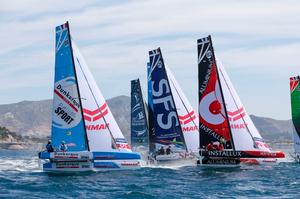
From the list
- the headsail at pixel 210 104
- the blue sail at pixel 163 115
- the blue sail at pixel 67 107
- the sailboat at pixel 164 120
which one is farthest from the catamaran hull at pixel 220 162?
the blue sail at pixel 67 107

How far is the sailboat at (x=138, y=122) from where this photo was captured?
2094 inches

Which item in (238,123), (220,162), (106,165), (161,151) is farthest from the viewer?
(161,151)

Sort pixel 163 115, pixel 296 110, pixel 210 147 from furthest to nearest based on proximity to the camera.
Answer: pixel 296 110, pixel 163 115, pixel 210 147

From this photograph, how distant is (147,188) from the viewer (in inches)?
982

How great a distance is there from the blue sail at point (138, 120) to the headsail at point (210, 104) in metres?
16.9

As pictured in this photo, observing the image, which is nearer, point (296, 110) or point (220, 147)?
point (220, 147)

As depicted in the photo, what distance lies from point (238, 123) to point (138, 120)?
58.1ft

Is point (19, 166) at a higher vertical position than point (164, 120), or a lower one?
lower

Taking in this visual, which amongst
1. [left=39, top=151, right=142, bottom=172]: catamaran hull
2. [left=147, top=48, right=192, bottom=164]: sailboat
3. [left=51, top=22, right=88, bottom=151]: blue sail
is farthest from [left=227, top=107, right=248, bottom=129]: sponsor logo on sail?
[left=51, top=22, right=88, bottom=151]: blue sail

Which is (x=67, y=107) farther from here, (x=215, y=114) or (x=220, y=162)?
(x=220, y=162)

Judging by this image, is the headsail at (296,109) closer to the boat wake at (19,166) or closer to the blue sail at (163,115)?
the blue sail at (163,115)

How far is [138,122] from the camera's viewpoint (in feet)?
176

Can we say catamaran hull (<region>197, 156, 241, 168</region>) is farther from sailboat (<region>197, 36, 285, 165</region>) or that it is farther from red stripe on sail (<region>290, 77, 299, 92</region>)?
red stripe on sail (<region>290, 77, 299, 92</region>)

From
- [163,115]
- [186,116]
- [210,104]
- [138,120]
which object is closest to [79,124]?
[210,104]
